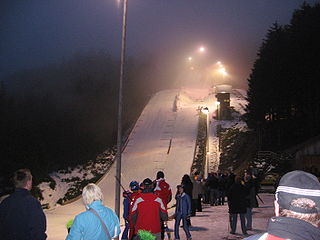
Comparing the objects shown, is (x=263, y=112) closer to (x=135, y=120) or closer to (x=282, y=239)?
(x=135, y=120)

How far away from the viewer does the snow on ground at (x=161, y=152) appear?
17.8 metres

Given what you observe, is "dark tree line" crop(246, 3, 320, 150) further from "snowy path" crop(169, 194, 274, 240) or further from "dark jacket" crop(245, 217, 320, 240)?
"dark jacket" crop(245, 217, 320, 240)

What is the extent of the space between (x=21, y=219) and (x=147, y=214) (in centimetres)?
283

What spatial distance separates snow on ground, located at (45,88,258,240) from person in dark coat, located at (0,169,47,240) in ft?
26.9

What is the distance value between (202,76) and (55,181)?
264 ft

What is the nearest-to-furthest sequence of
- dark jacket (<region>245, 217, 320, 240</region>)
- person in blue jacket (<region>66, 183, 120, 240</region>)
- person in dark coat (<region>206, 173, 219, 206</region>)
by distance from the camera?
dark jacket (<region>245, 217, 320, 240</region>) < person in blue jacket (<region>66, 183, 120, 240</region>) < person in dark coat (<region>206, 173, 219, 206</region>)

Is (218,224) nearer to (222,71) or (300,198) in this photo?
(300,198)

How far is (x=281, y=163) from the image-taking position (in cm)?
3619

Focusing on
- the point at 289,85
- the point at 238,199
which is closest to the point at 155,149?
the point at 289,85

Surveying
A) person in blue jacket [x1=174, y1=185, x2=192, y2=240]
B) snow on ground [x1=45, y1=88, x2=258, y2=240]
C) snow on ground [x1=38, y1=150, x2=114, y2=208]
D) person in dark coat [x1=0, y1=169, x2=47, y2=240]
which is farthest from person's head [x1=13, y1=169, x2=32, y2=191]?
snow on ground [x1=38, y1=150, x2=114, y2=208]

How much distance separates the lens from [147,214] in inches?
298

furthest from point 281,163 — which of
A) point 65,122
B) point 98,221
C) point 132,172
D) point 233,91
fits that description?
point 233,91

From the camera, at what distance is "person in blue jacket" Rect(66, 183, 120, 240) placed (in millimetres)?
5191

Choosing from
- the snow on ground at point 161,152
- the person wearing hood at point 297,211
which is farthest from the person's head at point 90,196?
the snow on ground at point 161,152
